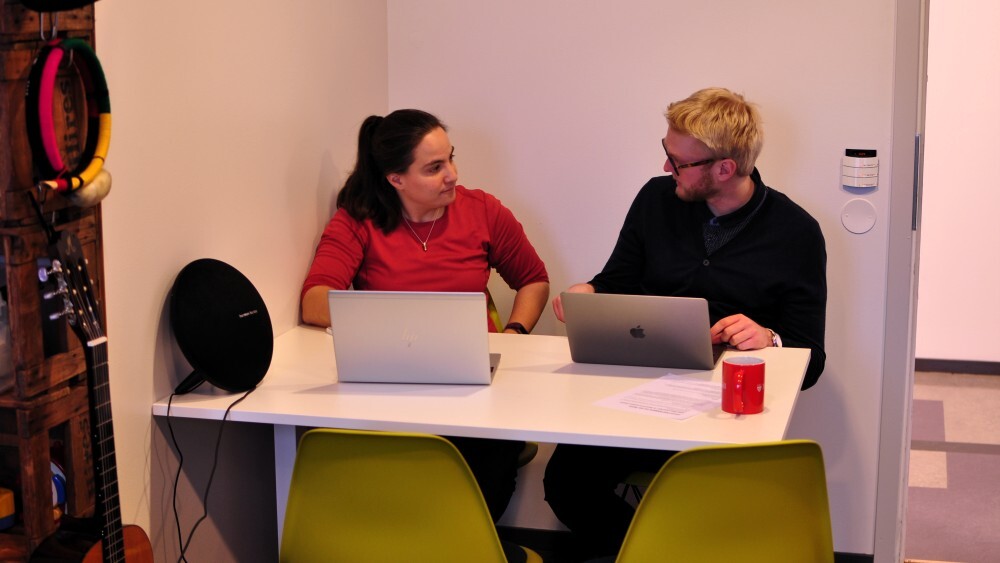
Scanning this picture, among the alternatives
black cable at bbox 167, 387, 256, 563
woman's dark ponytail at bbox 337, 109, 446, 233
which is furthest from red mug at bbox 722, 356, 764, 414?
woman's dark ponytail at bbox 337, 109, 446, 233

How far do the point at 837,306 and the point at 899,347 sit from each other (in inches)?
8.2

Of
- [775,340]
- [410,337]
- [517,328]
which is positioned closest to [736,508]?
[410,337]

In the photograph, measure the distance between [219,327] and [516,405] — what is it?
0.65m

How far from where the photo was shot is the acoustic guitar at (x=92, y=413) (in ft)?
5.48

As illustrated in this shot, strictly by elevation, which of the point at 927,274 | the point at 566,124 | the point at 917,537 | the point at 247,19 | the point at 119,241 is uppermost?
the point at 247,19

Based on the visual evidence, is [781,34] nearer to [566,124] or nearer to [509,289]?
[566,124]

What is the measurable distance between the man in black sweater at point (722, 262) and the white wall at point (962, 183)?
2.93m

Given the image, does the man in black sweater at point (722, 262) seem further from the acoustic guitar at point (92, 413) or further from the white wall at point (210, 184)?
the acoustic guitar at point (92, 413)

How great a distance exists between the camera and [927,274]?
529cm

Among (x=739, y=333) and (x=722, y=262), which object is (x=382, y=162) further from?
(x=739, y=333)

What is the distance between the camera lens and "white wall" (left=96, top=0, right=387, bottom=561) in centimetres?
198

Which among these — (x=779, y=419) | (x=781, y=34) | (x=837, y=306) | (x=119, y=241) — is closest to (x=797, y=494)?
(x=779, y=419)

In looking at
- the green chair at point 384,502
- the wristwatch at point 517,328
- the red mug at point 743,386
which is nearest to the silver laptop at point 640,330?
the red mug at point 743,386

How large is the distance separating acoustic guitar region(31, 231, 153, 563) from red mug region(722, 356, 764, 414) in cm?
109
